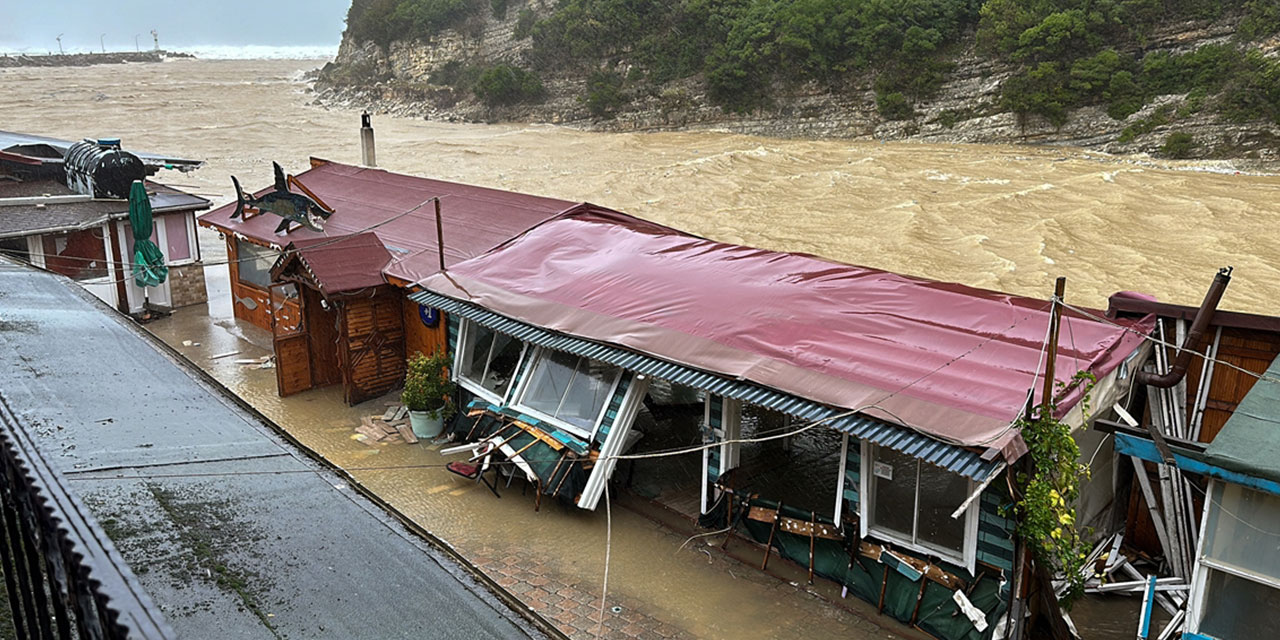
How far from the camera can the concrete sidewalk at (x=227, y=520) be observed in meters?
2.64

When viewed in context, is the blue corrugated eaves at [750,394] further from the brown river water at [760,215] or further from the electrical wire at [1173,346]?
the brown river water at [760,215]

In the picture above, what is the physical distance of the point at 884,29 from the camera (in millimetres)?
47062

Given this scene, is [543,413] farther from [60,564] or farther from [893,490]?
[60,564]

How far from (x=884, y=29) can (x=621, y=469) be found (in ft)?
137

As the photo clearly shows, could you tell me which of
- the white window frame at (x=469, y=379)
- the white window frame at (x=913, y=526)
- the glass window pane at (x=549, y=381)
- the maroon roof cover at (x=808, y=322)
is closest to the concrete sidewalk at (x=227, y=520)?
the maroon roof cover at (x=808, y=322)

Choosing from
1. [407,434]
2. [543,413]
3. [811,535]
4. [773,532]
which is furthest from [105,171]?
[811,535]

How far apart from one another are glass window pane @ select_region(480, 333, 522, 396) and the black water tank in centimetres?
1212

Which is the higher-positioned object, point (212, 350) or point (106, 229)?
point (106, 229)

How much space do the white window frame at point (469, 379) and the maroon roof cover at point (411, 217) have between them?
4.14 ft

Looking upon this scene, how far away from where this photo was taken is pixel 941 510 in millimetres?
8633

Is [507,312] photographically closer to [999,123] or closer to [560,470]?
[560,470]

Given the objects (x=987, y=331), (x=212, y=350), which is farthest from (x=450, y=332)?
(x=987, y=331)

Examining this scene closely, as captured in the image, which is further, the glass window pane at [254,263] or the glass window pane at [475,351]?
the glass window pane at [254,263]

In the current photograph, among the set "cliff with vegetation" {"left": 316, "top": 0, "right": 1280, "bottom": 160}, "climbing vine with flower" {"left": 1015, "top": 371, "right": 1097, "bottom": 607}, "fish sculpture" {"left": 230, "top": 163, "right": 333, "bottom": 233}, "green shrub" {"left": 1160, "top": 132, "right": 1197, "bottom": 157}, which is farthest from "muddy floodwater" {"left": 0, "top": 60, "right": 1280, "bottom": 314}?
"climbing vine with flower" {"left": 1015, "top": 371, "right": 1097, "bottom": 607}
